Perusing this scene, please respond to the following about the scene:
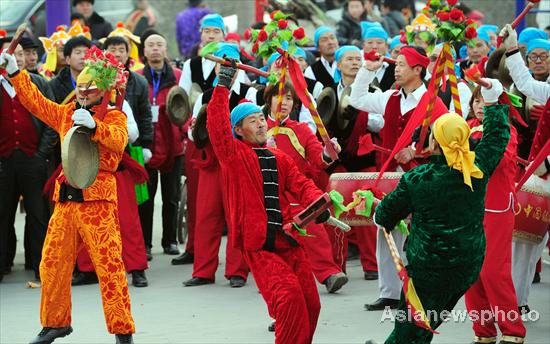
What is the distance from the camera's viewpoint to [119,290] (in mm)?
7984

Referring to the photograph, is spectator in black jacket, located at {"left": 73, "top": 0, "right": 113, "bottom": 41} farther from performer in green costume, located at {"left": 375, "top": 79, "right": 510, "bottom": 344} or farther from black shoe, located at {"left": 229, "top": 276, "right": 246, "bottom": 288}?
performer in green costume, located at {"left": 375, "top": 79, "right": 510, "bottom": 344}

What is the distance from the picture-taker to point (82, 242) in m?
8.13

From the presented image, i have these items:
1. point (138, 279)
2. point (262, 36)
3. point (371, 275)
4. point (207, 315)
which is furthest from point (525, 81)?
point (138, 279)

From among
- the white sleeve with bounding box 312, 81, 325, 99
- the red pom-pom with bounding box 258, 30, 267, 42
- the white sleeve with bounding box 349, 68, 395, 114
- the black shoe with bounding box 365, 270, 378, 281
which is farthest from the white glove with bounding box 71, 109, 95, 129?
the black shoe with bounding box 365, 270, 378, 281

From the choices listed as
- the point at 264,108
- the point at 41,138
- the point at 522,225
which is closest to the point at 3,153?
the point at 41,138

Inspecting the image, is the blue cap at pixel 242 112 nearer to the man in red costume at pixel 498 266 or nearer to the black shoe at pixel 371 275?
the man in red costume at pixel 498 266

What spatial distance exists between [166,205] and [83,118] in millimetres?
4823

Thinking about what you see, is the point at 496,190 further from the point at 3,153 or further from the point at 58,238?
the point at 3,153

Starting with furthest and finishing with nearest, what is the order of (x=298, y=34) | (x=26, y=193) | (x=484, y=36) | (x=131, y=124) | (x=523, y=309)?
1. (x=484, y=36)
2. (x=26, y=193)
3. (x=131, y=124)
4. (x=298, y=34)
5. (x=523, y=309)

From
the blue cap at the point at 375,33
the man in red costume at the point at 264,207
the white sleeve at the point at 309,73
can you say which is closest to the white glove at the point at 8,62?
the man in red costume at the point at 264,207

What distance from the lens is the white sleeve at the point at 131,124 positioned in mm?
10305

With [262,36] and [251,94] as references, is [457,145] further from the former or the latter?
[251,94]

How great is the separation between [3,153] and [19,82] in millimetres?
2890

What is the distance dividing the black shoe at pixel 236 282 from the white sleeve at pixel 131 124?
1525 millimetres
